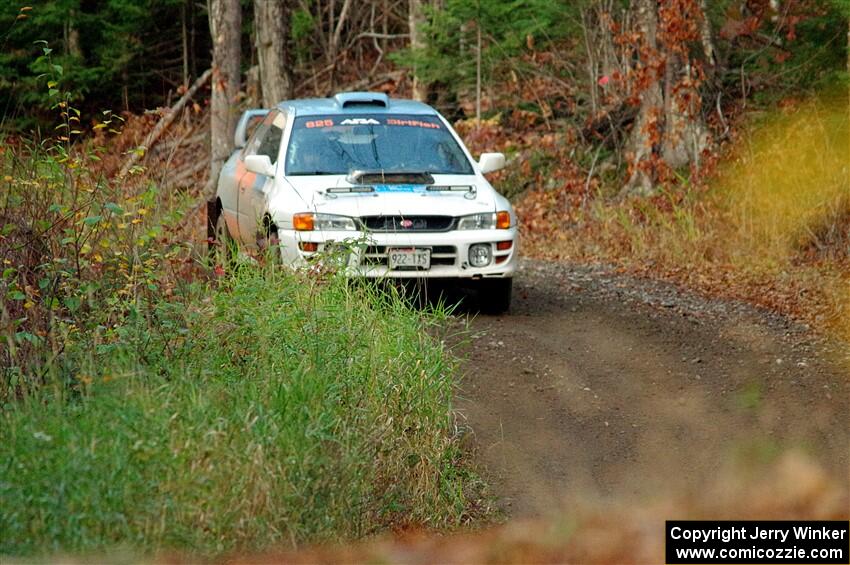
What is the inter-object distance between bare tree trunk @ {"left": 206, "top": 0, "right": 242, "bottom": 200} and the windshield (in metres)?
10.3

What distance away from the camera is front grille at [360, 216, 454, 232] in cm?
1033

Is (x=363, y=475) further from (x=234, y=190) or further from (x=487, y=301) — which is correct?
(x=234, y=190)

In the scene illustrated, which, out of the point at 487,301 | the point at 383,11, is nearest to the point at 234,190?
the point at 487,301

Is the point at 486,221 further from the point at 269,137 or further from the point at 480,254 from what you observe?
the point at 269,137

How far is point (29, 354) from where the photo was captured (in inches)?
266

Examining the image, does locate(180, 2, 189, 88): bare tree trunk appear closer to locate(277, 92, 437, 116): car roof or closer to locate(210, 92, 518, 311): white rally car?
locate(277, 92, 437, 116): car roof

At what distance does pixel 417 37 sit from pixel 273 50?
2671 mm

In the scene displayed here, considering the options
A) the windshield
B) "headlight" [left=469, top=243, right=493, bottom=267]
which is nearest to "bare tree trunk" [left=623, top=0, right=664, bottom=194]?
the windshield

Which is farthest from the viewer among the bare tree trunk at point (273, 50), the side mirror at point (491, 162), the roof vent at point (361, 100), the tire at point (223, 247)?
the bare tree trunk at point (273, 50)

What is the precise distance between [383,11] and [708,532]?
25.1 m

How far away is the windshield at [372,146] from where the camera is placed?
36.5ft
